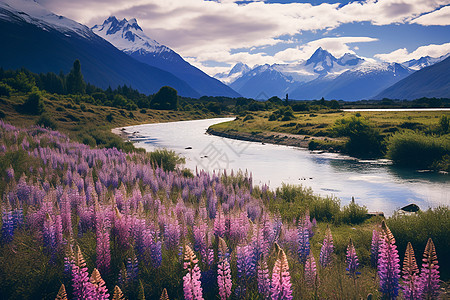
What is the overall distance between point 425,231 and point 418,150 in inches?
950

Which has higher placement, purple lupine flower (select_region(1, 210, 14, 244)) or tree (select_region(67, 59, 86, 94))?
tree (select_region(67, 59, 86, 94))

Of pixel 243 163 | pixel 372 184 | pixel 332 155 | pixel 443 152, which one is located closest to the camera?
pixel 372 184

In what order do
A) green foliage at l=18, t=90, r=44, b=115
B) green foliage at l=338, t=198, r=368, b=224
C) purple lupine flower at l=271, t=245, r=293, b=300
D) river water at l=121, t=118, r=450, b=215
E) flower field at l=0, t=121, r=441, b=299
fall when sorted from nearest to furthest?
1. purple lupine flower at l=271, t=245, r=293, b=300
2. flower field at l=0, t=121, r=441, b=299
3. green foliage at l=338, t=198, r=368, b=224
4. river water at l=121, t=118, r=450, b=215
5. green foliage at l=18, t=90, r=44, b=115

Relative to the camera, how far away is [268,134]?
55250 millimetres

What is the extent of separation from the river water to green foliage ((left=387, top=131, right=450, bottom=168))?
156 cm

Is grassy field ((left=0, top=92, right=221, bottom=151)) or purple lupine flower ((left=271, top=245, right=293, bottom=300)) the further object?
grassy field ((left=0, top=92, right=221, bottom=151))

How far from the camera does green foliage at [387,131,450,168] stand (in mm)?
29703

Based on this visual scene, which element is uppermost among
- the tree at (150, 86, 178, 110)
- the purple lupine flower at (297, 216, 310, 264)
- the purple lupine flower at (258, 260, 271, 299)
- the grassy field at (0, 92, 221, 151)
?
the tree at (150, 86, 178, 110)

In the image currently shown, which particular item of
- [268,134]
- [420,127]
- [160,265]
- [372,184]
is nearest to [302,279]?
[160,265]

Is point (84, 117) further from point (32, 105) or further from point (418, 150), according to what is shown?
point (418, 150)

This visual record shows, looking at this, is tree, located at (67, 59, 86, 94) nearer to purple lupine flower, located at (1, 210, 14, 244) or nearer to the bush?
the bush

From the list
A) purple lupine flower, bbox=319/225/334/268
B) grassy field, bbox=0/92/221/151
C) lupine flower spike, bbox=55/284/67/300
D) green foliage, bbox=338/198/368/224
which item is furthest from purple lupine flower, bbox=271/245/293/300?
grassy field, bbox=0/92/221/151

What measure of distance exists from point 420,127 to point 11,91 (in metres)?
66.9

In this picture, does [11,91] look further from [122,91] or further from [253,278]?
[122,91]
